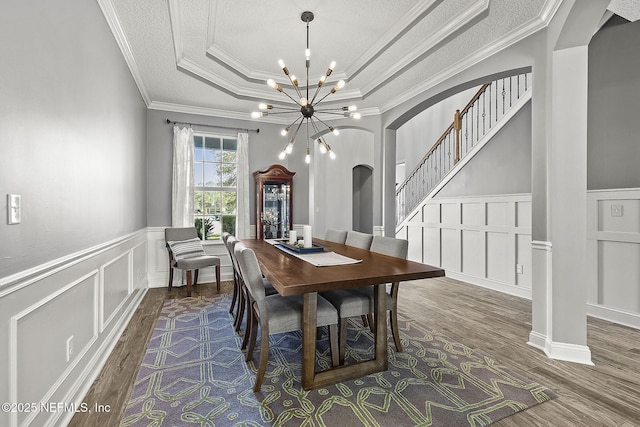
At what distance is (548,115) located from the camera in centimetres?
239

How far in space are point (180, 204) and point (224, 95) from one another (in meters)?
1.72

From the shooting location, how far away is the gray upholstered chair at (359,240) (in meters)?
2.97

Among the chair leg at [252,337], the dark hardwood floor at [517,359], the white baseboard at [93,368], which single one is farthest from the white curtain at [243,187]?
the chair leg at [252,337]

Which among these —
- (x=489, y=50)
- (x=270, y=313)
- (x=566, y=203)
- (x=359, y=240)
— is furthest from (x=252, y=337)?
(x=489, y=50)

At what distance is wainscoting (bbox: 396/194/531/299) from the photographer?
152 inches

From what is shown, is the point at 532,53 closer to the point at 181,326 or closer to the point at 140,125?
the point at 181,326

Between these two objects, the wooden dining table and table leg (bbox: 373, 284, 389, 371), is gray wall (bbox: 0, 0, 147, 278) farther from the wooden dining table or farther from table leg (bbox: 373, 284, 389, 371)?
table leg (bbox: 373, 284, 389, 371)

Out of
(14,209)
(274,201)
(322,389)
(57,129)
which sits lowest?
(322,389)

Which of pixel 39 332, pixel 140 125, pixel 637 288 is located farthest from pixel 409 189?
pixel 39 332

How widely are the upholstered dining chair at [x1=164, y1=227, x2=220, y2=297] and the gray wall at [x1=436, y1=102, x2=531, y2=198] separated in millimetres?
3973

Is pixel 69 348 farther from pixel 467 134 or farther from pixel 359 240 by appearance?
pixel 467 134

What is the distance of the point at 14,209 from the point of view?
119 centimetres

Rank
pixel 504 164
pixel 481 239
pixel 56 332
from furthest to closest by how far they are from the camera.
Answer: pixel 481 239 → pixel 504 164 → pixel 56 332

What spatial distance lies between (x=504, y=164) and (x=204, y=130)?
4478mm
